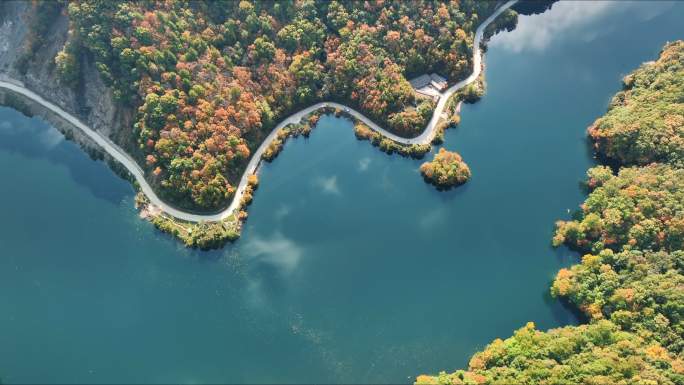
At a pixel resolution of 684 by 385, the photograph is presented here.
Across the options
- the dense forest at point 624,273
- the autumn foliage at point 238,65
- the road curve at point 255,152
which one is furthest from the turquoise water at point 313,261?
the autumn foliage at point 238,65

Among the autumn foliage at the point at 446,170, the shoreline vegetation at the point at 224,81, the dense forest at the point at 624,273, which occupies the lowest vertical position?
the dense forest at the point at 624,273

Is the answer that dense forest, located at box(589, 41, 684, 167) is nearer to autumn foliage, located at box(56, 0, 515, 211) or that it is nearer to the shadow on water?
autumn foliage, located at box(56, 0, 515, 211)

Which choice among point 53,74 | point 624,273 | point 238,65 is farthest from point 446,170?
point 53,74

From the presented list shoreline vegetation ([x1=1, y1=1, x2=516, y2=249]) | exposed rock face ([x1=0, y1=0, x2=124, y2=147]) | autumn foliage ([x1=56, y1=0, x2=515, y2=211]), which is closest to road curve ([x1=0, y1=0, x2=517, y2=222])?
shoreline vegetation ([x1=1, y1=1, x2=516, y2=249])

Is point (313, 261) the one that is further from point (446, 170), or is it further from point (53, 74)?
point (53, 74)

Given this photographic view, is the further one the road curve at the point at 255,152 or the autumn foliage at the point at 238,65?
the autumn foliage at the point at 238,65

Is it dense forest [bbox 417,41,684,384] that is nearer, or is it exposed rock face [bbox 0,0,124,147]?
dense forest [bbox 417,41,684,384]

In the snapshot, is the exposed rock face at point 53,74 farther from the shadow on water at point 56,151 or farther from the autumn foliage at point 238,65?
the shadow on water at point 56,151
